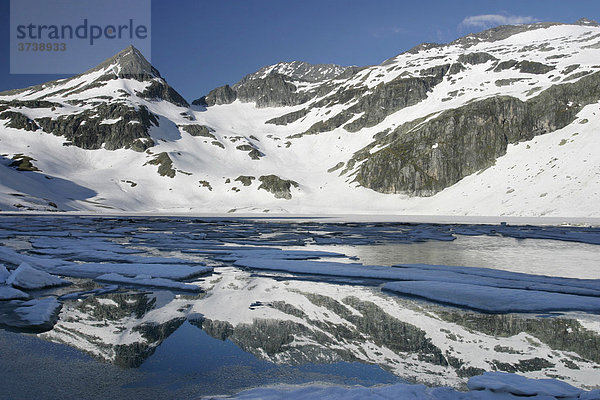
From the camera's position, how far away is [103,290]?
518 inches

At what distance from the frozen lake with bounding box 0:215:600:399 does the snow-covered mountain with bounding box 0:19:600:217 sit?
195 ft

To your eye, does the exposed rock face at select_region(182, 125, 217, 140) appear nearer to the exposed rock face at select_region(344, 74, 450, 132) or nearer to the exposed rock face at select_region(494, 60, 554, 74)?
the exposed rock face at select_region(344, 74, 450, 132)

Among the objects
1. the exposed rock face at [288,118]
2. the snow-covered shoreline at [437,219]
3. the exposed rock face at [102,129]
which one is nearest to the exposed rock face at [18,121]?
the exposed rock face at [102,129]

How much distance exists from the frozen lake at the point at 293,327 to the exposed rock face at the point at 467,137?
3562 inches

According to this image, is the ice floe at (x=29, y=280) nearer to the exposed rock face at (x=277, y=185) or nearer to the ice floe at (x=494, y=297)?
the ice floe at (x=494, y=297)

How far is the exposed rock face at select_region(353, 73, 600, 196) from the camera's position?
99500 millimetres

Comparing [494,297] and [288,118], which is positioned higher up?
[288,118]

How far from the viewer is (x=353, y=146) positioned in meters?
145

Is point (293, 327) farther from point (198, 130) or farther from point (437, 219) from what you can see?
point (198, 130)

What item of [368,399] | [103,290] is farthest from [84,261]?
[368,399]

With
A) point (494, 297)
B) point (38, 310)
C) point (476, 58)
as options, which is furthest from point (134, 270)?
point (476, 58)

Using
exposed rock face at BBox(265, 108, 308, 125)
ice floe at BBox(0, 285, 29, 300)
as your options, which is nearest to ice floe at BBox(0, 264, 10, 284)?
ice floe at BBox(0, 285, 29, 300)

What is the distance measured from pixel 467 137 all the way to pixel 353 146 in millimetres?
46537

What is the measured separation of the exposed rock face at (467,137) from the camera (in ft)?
326
